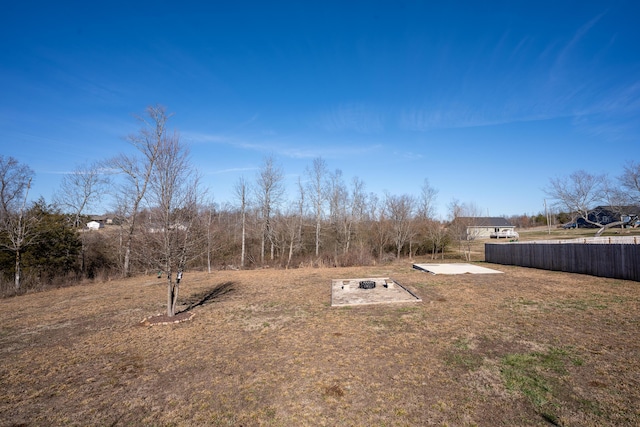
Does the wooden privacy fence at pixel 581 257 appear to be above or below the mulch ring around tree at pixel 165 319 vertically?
above

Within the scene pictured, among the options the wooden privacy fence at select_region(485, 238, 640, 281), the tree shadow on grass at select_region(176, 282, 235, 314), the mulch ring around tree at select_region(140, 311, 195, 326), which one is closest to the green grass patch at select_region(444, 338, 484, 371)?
the mulch ring around tree at select_region(140, 311, 195, 326)

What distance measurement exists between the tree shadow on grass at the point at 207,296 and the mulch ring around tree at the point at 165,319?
601mm

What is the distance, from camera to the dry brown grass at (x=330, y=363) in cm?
331

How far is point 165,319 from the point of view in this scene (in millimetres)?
7008

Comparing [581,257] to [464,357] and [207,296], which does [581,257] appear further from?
[207,296]

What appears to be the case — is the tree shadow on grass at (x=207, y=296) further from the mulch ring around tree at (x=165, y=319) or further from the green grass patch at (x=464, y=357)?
the green grass patch at (x=464, y=357)

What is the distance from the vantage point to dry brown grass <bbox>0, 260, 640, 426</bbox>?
331 centimetres

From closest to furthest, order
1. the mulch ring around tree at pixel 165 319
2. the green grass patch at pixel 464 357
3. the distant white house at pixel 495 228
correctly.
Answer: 1. the green grass patch at pixel 464 357
2. the mulch ring around tree at pixel 165 319
3. the distant white house at pixel 495 228

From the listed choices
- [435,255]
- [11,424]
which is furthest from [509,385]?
[435,255]

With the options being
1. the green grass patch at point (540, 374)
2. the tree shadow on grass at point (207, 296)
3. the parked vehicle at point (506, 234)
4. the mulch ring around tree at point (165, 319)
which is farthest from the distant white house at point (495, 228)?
the mulch ring around tree at point (165, 319)

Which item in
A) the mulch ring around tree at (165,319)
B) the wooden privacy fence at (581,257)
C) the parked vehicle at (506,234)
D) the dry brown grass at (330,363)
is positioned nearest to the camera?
the dry brown grass at (330,363)

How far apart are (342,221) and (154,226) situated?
17931 mm

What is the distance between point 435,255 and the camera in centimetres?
2583

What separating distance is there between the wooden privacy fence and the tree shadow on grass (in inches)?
596
